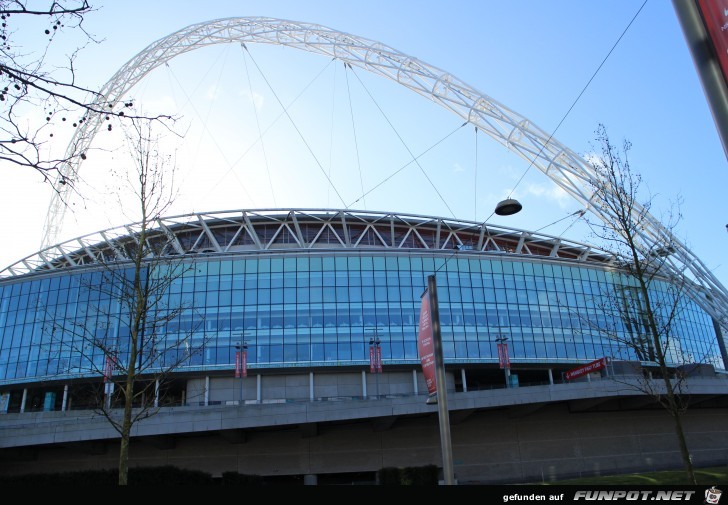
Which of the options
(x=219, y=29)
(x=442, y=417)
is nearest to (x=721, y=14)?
(x=442, y=417)

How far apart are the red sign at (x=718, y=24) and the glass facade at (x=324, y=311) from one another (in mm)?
55464

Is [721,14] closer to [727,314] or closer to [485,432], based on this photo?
[485,432]

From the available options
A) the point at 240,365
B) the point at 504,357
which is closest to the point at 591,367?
the point at 504,357

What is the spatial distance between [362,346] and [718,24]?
184 feet

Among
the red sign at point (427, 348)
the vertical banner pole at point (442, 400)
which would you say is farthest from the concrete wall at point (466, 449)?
the vertical banner pole at point (442, 400)

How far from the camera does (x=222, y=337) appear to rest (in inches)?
2309

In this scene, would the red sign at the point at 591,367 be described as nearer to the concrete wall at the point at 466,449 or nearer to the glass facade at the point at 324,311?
the concrete wall at the point at 466,449

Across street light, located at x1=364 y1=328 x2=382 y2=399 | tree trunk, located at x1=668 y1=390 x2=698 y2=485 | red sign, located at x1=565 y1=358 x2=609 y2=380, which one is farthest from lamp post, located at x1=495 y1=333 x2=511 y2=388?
tree trunk, located at x1=668 y1=390 x2=698 y2=485

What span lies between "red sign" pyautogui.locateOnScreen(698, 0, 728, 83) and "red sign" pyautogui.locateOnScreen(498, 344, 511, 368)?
5627cm

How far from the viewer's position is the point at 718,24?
4.29 meters

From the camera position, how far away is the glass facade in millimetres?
58750

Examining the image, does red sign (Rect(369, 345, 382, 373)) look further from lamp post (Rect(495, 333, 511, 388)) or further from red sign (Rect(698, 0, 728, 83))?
red sign (Rect(698, 0, 728, 83))

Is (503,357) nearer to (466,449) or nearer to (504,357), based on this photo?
(504,357)

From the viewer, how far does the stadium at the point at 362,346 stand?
39969 millimetres
